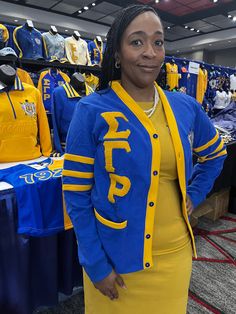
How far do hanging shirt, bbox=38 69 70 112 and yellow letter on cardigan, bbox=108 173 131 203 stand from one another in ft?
7.51

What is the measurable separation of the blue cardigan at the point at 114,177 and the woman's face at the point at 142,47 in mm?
73

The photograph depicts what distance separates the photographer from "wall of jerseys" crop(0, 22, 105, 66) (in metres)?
2.88

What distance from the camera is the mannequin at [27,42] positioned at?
2.88m

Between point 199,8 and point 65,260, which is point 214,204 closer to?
point 65,260

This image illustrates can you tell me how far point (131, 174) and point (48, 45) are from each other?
2955 millimetres

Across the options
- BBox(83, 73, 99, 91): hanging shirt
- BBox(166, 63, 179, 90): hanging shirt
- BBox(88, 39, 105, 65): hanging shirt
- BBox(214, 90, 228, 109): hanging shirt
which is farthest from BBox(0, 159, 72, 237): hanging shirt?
BBox(214, 90, 228, 109): hanging shirt

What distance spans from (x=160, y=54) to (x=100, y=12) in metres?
8.58

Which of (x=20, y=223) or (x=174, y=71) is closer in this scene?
(x=20, y=223)

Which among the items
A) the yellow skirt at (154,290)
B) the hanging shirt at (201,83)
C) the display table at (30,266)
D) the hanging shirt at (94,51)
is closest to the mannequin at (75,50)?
the hanging shirt at (94,51)

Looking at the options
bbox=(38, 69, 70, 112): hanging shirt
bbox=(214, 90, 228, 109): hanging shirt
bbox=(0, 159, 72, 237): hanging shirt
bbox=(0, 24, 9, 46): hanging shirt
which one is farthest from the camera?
bbox=(214, 90, 228, 109): hanging shirt

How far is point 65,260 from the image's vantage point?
164cm

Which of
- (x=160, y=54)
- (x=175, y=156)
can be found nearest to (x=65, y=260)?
(x=175, y=156)

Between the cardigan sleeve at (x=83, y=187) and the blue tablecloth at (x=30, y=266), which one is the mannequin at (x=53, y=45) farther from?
the cardigan sleeve at (x=83, y=187)

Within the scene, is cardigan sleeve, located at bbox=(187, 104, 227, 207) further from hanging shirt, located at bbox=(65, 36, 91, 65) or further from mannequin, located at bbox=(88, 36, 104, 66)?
mannequin, located at bbox=(88, 36, 104, 66)
